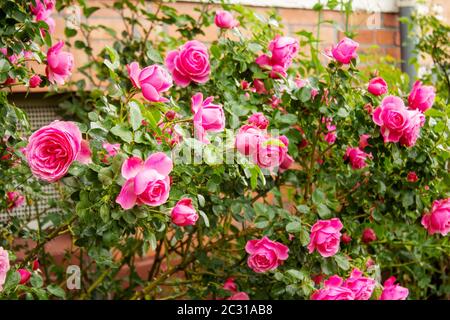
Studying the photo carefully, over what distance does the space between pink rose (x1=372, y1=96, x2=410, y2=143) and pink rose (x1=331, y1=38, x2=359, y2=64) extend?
0.49 feet

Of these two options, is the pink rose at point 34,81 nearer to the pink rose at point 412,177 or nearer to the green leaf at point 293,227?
the green leaf at point 293,227

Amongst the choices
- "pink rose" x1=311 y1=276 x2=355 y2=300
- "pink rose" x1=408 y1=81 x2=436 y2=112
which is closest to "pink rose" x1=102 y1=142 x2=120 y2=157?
"pink rose" x1=311 y1=276 x2=355 y2=300

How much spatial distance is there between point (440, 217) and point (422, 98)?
0.31m

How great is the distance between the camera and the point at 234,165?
4.41 ft

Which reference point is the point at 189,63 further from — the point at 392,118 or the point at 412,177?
the point at 412,177

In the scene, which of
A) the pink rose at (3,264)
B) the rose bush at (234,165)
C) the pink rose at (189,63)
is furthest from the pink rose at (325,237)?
the pink rose at (3,264)

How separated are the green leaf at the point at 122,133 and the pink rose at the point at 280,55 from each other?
0.60 meters

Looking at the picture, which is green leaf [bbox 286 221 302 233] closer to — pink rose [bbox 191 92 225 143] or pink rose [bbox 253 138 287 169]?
pink rose [bbox 253 138 287 169]

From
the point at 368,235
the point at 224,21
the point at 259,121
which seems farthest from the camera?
the point at 368,235

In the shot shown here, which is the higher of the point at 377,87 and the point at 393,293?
Answer: the point at 377,87

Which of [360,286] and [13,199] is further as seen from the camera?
[13,199]

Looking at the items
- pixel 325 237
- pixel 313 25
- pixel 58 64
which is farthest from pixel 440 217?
pixel 313 25
